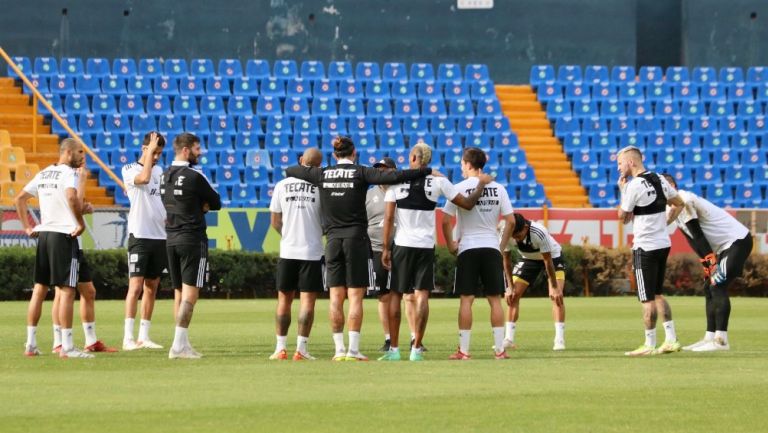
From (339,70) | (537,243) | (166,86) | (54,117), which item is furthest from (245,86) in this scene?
(537,243)

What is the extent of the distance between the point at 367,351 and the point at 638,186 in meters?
3.53

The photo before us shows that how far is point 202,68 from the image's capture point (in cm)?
3747

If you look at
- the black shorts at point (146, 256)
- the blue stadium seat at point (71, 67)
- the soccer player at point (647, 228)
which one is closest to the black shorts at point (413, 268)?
the soccer player at point (647, 228)

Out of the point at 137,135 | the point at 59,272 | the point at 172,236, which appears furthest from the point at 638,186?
the point at 137,135

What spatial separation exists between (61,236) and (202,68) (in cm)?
2403

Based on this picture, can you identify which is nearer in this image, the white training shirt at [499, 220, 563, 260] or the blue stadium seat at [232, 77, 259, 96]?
the white training shirt at [499, 220, 563, 260]

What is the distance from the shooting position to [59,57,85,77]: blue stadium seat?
36.8 meters

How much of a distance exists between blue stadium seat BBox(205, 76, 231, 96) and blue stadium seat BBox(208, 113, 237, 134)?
797mm

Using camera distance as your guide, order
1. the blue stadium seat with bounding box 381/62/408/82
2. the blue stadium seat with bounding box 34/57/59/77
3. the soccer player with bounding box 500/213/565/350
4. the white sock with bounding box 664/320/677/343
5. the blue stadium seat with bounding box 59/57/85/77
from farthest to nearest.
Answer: the blue stadium seat with bounding box 381/62/408/82
the blue stadium seat with bounding box 59/57/85/77
the blue stadium seat with bounding box 34/57/59/77
the soccer player with bounding box 500/213/565/350
the white sock with bounding box 664/320/677/343

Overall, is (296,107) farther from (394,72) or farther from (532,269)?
(532,269)

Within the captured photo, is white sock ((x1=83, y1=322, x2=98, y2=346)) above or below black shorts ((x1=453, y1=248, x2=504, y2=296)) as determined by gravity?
below

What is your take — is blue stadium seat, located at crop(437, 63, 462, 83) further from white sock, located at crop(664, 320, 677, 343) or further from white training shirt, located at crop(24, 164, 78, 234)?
white training shirt, located at crop(24, 164, 78, 234)

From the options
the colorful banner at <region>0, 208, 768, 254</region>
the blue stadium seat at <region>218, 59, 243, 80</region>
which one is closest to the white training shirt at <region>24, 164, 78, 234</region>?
the colorful banner at <region>0, 208, 768, 254</region>

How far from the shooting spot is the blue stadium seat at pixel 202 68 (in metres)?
37.5
